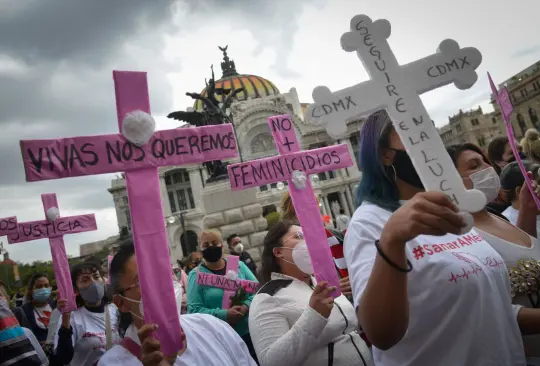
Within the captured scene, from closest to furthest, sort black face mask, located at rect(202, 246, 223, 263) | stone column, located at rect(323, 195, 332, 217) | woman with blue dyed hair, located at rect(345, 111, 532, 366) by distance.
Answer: woman with blue dyed hair, located at rect(345, 111, 532, 366), black face mask, located at rect(202, 246, 223, 263), stone column, located at rect(323, 195, 332, 217)

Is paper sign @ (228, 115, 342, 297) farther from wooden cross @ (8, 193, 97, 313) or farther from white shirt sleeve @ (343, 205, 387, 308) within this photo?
wooden cross @ (8, 193, 97, 313)

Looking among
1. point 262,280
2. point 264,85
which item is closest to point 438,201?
point 262,280

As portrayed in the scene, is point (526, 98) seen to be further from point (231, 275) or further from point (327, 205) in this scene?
point (231, 275)

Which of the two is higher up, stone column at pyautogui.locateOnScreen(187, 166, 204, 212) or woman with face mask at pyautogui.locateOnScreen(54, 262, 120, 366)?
stone column at pyautogui.locateOnScreen(187, 166, 204, 212)

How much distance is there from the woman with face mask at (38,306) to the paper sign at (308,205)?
9.19ft

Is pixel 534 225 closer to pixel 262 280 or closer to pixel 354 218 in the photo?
pixel 354 218

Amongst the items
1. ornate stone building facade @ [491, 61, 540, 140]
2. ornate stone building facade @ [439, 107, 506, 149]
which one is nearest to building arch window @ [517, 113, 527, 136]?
ornate stone building facade @ [491, 61, 540, 140]

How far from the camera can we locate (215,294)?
3562 millimetres

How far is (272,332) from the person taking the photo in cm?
214

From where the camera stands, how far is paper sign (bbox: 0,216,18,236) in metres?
3.95

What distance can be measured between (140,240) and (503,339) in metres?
1.46

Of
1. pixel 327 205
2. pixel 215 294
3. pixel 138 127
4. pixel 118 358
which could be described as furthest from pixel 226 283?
pixel 327 205

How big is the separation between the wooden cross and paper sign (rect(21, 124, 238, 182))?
8.67 ft

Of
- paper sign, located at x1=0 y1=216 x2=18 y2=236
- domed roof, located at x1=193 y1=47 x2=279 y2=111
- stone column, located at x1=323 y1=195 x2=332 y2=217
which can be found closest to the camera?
paper sign, located at x1=0 y1=216 x2=18 y2=236
